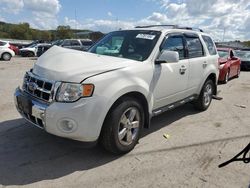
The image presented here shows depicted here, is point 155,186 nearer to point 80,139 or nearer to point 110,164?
point 110,164

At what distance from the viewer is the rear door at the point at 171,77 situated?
182 inches

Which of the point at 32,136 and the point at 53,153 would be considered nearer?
the point at 53,153

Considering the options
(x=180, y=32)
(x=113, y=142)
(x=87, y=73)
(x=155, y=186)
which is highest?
(x=180, y=32)

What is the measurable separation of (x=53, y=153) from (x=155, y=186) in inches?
64.1

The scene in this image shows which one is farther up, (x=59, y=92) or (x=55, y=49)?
(x=55, y=49)

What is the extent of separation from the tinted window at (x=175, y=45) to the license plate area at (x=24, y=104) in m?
2.40

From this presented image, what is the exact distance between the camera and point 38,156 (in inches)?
156

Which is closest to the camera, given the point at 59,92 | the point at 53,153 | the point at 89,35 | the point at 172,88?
the point at 59,92

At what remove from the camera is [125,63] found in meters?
4.09

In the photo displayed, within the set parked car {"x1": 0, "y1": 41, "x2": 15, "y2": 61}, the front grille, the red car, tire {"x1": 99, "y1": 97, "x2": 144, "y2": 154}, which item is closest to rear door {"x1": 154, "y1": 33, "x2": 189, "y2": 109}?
tire {"x1": 99, "y1": 97, "x2": 144, "y2": 154}

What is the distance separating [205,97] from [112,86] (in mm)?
3524

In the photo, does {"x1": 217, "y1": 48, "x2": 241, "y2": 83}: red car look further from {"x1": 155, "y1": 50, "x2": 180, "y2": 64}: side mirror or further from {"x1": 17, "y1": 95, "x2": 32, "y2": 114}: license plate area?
{"x1": 17, "y1": 95, "x2": 32, "y2": 114}: license plate area

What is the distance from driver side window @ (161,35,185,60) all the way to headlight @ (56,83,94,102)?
186 cm

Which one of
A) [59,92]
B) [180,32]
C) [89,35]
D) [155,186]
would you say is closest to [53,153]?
[59,92]
